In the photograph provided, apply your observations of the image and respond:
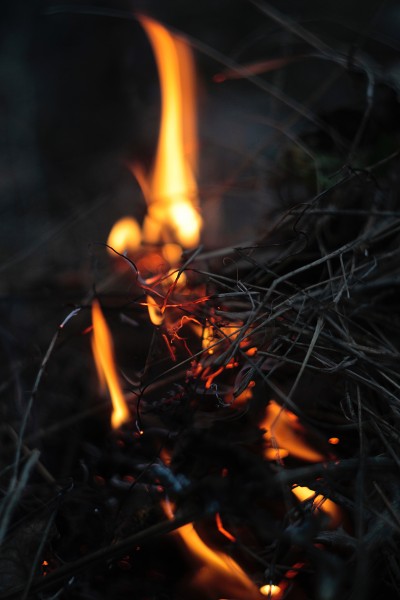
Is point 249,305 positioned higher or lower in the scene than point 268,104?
higher

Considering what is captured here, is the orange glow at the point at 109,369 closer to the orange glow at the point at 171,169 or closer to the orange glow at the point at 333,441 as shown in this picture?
the orange glow at the point at 333,441

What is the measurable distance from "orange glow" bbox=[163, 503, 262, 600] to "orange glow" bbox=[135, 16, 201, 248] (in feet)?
2.09

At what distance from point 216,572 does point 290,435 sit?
0.59 feet

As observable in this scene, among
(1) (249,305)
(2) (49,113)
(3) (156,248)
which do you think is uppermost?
(1) (249,305)

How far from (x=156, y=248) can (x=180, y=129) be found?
0.36 m

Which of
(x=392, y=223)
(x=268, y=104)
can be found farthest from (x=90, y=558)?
(x=268, y=104)

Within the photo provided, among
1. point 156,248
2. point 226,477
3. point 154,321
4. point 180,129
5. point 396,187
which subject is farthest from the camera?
point 180,129

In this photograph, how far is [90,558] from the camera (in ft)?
1.85

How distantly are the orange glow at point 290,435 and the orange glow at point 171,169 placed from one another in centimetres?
52

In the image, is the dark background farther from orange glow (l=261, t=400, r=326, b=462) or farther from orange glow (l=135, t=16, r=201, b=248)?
orange glow (l=261, t=400, r=326, b=462)

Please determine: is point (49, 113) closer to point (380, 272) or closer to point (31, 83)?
point (31, 83)

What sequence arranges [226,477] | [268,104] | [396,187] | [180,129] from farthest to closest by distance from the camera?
[268,104], [180,129], [396,187], [226,477]

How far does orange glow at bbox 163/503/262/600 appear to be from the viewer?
0.61 metres

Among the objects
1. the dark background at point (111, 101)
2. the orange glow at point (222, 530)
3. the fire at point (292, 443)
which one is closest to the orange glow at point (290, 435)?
the fire at point (292, 443)
